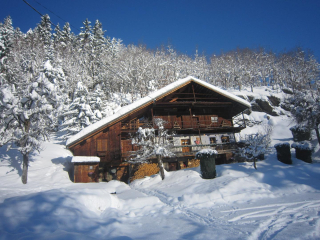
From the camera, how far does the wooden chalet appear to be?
741 inches

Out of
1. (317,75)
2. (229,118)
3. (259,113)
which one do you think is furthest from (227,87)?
(229,118)

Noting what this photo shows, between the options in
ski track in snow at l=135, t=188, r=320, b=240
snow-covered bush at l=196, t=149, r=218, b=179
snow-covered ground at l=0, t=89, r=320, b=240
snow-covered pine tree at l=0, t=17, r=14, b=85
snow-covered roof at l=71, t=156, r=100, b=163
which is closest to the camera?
snow-covered ground at l=0, t=89, r=320, b=240

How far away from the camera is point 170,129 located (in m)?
22.0

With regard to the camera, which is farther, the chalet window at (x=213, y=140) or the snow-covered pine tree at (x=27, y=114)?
the chalet window at (x=213, y=140)

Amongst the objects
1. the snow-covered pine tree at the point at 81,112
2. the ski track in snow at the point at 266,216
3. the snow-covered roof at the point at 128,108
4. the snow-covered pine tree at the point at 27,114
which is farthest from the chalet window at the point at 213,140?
the snow-covered pine tree at the point at 27,114

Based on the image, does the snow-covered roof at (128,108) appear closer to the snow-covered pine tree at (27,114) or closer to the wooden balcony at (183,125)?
the wooden balcony at (183,125)

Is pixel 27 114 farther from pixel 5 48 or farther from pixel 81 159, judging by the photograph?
pixel 5 48

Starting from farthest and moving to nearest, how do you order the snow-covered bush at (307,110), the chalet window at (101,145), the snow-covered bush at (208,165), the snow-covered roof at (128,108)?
the chalet window at (101,145)
the snow-covered roof at (128,108)
the snow-covered bush at (307,110)
the snow-covered bush at (208,165)

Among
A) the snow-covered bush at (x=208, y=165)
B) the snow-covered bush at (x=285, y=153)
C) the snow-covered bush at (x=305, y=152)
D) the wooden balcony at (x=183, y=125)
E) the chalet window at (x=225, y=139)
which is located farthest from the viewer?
the chalet window at (x=225, y=139)

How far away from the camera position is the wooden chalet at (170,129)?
18812 millimetres

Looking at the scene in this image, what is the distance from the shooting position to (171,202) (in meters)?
8.62

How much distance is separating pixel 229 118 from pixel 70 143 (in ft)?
63.3

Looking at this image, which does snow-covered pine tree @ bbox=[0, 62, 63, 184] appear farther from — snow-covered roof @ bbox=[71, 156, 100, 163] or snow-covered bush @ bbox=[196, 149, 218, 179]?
snow-covered bush @ bbox=[196, 149, 218, 179]

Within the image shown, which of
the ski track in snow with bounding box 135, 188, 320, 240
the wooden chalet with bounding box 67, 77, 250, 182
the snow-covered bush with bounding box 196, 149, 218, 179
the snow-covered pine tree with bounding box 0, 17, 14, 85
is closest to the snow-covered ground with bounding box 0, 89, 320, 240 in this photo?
the ski track in snow with bounding box 135, 188, 320, 240
